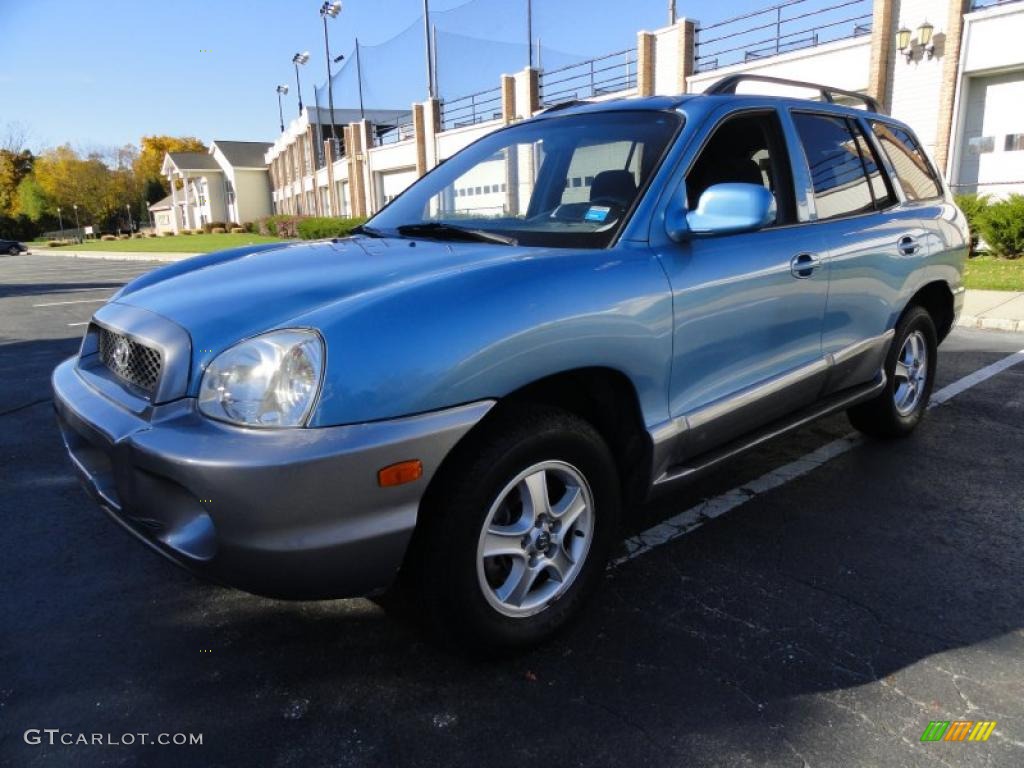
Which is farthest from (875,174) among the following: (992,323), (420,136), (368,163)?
(368,163)

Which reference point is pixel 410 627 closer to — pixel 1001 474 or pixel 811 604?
pixel 811 604

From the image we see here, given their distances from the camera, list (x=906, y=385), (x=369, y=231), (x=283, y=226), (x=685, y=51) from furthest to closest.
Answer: (x=283, y=226) → (x=685, y=51) → (x=906, y=385) → (x=369, y=231)

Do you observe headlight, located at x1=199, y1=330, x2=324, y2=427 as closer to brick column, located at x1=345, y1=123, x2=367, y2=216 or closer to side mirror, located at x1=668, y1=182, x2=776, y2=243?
side mirror, located at x1=668, y1=182, x2=776, y2=243

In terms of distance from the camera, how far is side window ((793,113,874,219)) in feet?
11.1

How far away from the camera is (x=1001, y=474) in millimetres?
3926

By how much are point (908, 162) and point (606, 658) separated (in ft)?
11.4

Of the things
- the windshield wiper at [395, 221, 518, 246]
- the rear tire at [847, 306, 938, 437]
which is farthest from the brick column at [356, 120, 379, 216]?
the windshield wiper at [395, 221, 518, 246]

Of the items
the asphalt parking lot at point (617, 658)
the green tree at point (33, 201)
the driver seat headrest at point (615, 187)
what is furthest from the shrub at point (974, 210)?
the green tree at point (33, 201)

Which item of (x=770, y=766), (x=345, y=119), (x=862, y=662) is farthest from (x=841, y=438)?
(x=345, y=119)

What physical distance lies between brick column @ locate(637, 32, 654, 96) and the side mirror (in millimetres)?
21650

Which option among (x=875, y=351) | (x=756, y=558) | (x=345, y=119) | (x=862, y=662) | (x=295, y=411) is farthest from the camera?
(x=345, y=119)

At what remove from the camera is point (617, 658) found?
2.38 meters

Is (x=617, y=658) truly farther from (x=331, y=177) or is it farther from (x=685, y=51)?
(x=331, y=177)

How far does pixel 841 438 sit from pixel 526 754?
3275 mm
